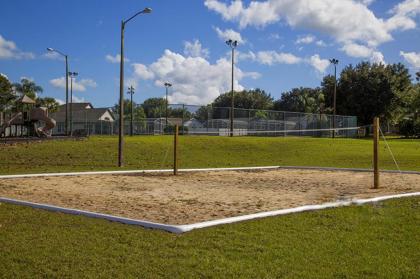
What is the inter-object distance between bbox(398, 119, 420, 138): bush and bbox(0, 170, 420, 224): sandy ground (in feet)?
151

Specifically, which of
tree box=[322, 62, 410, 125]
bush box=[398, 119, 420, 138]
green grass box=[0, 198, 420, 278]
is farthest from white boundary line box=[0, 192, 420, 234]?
tree box=[322, 62, 410, 125]

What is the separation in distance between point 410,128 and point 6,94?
5421 centimetres

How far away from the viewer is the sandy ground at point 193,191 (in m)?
9.21

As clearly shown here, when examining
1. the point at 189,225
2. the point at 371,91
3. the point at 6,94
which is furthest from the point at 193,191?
the point at 371,91

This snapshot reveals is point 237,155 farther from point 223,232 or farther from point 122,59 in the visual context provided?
point 223,232

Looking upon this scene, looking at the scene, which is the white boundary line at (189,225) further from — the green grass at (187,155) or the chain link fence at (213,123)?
the chain link fence at (213,123)

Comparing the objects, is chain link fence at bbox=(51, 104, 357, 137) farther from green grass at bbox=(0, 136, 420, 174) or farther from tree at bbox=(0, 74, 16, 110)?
tree at bbox=(0, 74, 16, 110)

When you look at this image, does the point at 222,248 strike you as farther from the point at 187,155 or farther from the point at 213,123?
the point at 213,123

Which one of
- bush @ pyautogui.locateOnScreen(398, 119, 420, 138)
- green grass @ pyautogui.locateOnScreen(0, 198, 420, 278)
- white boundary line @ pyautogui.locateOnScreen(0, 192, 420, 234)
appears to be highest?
bush @ pyautogui.locateOnScreen(398, 119, 420, 138)

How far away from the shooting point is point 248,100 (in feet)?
355

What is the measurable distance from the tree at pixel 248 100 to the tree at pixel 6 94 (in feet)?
160

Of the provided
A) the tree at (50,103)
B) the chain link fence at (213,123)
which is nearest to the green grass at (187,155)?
the chain link fence at (213,123)

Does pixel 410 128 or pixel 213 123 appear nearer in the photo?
pixel 213 123

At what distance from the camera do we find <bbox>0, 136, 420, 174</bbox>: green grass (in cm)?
2056
